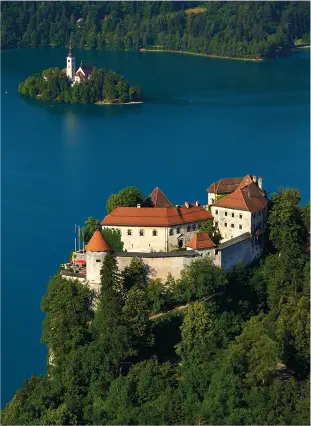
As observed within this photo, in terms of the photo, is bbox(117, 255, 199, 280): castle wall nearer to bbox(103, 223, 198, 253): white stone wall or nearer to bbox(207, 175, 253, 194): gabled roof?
bbox(103, 223, 198, 253): white stone wall

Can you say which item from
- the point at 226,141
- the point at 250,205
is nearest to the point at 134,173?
the point at 226,141

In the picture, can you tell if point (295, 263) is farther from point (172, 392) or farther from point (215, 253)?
point (172, 392)

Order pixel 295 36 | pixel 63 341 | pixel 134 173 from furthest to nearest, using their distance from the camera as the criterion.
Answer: pixel 295 36 → pixel 134 173 → pixel 63 341

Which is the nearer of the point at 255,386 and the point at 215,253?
the point at 255,386

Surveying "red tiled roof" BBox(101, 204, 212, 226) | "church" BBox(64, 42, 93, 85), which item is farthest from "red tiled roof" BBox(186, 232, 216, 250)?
"church" BBox(64, 42, 93, 85)

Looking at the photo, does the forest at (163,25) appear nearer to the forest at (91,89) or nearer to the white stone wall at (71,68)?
the white stone wall at (71,68)

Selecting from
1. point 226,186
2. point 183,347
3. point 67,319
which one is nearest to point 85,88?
point 226,186
